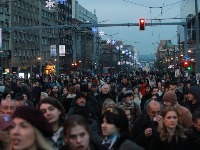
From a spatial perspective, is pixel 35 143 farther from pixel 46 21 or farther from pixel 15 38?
pixel 46 21

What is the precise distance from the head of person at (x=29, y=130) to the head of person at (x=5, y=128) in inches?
41.0

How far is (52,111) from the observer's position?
6.21 metres

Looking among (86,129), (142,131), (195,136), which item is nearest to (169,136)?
(195,136)

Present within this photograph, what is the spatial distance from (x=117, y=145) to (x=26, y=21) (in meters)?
83.0

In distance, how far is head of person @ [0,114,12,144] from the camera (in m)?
5.59

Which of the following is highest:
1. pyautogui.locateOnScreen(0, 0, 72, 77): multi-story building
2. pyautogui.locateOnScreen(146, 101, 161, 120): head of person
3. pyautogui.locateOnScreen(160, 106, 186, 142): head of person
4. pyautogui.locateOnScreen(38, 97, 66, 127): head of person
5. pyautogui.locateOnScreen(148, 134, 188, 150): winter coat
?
pyautogui.locateOnScreen(0, 0, 72, 77): multi-story building

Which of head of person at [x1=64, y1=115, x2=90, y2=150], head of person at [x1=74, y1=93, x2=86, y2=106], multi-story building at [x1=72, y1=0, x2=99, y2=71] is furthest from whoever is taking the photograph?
multi-story building at [x1=72, y1=0, x2=99, y2=71]

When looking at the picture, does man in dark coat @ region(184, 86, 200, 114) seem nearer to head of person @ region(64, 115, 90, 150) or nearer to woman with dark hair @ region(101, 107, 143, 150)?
woman with dark hair @ region(101, 107, 143, 150)

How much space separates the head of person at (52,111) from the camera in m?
6.09

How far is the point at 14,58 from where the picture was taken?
79.6 m

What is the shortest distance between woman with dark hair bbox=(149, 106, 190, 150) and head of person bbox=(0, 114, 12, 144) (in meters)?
1.97

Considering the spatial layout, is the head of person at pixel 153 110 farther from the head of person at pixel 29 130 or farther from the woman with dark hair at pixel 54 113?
the head of person at pixel 29 130


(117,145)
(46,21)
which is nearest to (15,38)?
(46,21)

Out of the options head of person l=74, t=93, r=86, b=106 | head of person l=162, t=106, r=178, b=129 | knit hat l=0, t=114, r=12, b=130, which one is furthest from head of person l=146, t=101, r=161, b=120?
knit hat l=0, t=114, r=12, b=130
